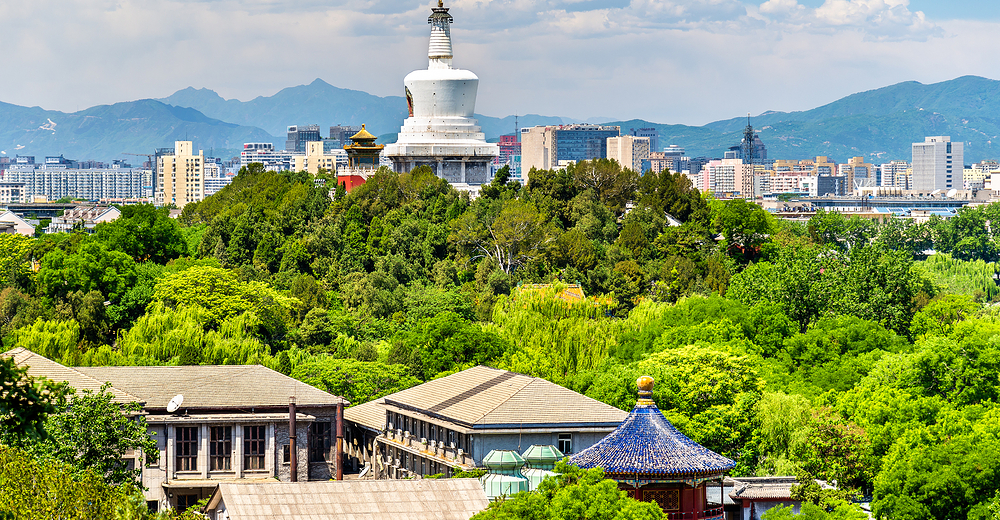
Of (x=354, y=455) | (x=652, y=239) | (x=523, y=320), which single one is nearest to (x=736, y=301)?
(x=523, y=320)

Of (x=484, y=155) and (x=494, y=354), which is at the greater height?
(x=484, y=155)

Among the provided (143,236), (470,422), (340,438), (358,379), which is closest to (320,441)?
(340,438)

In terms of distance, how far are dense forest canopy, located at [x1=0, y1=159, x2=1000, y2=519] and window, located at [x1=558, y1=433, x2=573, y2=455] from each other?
15.0 feet

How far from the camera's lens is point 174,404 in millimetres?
47750

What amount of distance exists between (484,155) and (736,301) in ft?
100

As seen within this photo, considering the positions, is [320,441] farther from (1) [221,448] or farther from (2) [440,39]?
(2) [440,39]

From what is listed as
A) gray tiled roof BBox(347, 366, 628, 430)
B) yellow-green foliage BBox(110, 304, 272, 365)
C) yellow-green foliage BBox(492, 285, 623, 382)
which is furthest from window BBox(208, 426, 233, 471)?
yellow-green foliage BBox(492, 285, 623, 382)

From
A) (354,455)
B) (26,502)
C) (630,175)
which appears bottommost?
(354,455)

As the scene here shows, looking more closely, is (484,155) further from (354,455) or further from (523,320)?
(354,455)

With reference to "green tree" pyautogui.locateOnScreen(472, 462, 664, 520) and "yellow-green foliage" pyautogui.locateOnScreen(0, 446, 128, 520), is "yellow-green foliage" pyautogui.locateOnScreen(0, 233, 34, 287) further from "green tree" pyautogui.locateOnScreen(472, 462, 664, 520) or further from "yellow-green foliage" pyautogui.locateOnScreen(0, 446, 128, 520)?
"green tree" pyautogui.locateOnScreen(472, 462, 664, 520)

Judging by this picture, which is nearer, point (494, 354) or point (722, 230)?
point (494, 354)

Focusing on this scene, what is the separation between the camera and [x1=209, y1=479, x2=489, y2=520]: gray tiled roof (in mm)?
33594

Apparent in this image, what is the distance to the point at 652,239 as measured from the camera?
83.7 meters

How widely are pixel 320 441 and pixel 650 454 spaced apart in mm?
22978
